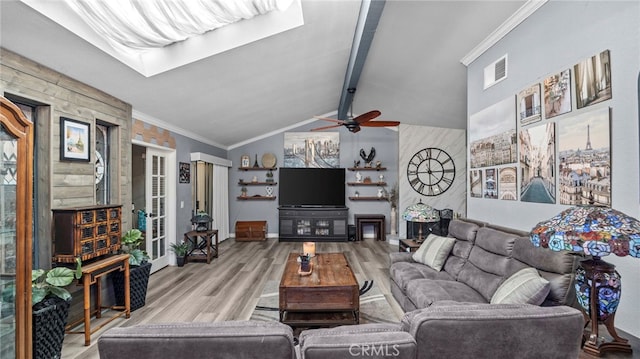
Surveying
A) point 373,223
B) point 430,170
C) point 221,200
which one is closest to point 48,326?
point 221,200

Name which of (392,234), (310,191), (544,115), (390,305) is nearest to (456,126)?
(392,234)

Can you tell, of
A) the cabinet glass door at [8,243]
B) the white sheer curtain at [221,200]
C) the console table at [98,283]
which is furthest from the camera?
the white sheer curtain at [221,200]

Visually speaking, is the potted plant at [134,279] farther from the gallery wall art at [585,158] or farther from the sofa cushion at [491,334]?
the gallery wall art at [585,158]

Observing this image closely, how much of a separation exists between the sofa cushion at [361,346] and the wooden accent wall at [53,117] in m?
2.85

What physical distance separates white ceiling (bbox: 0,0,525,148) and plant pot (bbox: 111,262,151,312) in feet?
6.66

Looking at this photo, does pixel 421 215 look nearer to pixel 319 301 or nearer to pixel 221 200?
pixel 319 301

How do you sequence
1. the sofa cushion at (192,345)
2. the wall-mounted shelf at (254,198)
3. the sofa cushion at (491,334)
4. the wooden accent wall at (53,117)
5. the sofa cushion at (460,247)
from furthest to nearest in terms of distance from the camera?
1. the wall-mounted shelf at (254,198)
2. the sofa cushion at (460,247)
3. the wooden accent wall at (53,117)
4. the sofa cushion at (491,334)
5. the sofa cushion at (192,345)

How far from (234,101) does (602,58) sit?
427cm

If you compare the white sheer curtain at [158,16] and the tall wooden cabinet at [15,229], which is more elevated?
the white sheer curtain at [158,16]

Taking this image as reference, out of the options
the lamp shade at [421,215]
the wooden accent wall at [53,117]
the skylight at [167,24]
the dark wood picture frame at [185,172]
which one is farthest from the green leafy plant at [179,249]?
the lamp shade at [421,215]

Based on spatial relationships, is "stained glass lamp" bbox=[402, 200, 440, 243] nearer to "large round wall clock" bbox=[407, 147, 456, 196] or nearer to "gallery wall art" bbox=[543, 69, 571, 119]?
"gallery wall art" bbox=[543, 69, 571, 119]

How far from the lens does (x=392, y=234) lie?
7.63 metres

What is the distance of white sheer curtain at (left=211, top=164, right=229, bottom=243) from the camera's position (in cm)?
697

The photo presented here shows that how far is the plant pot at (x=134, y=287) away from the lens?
335cm
